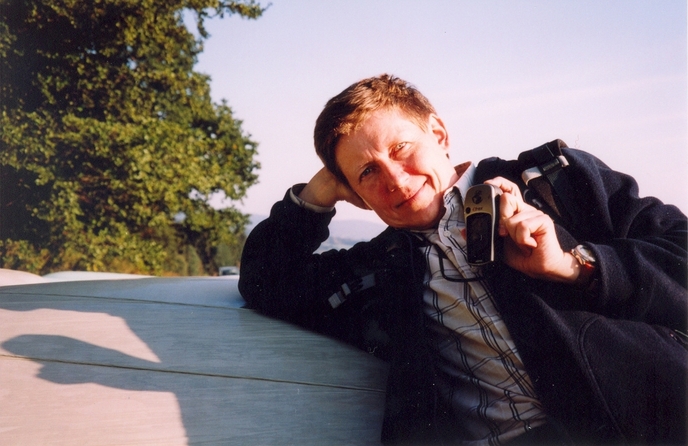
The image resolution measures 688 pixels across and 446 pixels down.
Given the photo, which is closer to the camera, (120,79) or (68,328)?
(68,328)

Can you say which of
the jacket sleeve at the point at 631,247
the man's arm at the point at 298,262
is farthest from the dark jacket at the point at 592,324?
the man's arm at the point at 298,262

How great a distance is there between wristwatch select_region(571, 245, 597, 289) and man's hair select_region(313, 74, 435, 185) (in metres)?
0.62

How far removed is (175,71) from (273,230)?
8815 mm

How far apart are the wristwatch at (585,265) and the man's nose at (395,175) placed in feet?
1.67

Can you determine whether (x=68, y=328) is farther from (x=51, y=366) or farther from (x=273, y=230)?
(x=273, y=230)

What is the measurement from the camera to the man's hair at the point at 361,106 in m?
1.89

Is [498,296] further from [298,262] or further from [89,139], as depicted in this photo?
[89,139]

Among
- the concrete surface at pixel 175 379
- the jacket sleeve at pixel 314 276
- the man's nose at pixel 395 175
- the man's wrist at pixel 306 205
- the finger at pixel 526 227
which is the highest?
the man's nose at pixel 395 175

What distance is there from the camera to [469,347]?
1.71 metres

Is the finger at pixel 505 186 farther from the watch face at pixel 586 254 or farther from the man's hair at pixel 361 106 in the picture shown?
the man's hair at pixel 361 106

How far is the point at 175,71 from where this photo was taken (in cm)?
1030

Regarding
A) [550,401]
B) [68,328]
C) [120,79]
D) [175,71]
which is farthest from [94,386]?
[175,71]

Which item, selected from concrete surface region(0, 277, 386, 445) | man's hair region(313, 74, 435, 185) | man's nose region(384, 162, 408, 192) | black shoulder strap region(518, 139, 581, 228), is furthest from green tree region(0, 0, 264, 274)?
black shoulder strap region(518, 139, 581, 228)

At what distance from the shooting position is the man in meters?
1.49
